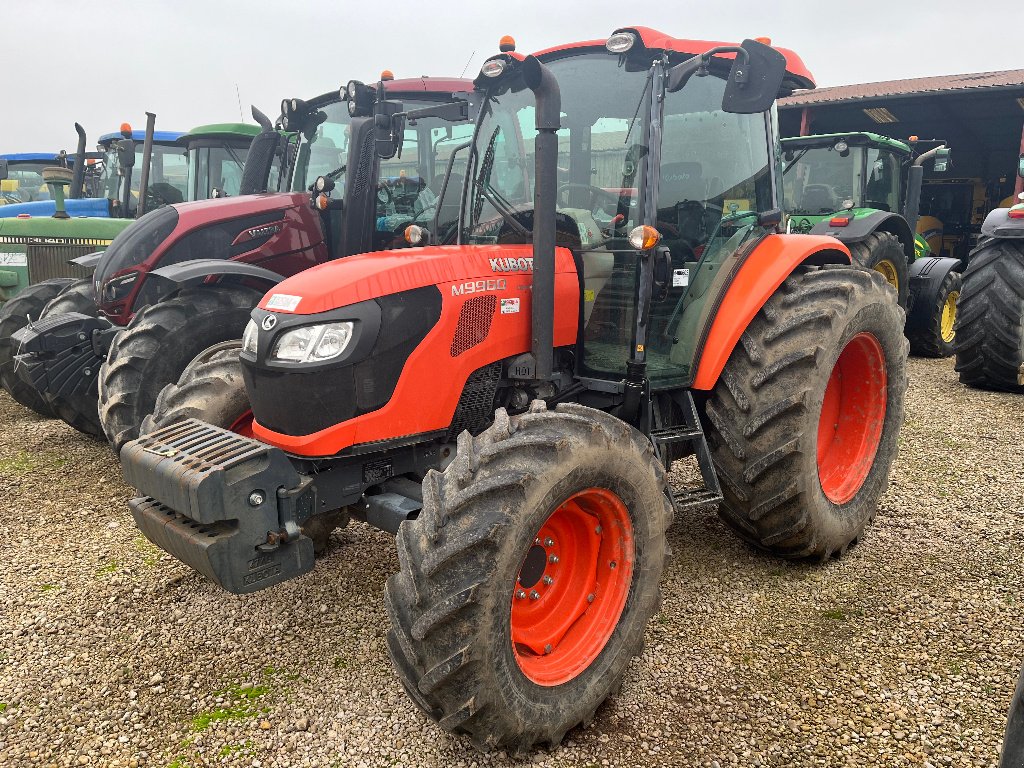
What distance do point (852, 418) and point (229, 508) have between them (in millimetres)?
3036

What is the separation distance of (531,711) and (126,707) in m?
1.37

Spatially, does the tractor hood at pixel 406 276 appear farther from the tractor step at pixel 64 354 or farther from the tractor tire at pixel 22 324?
the tractor tire at pixel 22 324

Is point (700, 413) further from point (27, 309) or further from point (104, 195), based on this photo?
point (104, 195)

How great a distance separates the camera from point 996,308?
6289 mm

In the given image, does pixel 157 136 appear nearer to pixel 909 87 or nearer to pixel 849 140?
pixel 849 140

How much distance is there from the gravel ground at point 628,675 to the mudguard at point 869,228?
4.04m

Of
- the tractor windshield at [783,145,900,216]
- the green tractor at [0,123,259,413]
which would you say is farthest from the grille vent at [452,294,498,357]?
the tractor windshield at [783,145,900,216]

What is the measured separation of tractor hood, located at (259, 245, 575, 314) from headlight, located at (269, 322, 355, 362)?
64mm

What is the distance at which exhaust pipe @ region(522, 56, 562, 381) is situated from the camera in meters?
2.53

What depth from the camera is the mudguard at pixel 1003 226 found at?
6383 millimetres

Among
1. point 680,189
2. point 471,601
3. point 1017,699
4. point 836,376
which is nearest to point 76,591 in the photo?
point 471,601

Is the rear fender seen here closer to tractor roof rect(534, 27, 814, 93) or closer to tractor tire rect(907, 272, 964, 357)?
tractor roof rect(534, 27, 814, 93)

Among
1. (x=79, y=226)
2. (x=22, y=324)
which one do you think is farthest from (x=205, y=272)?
(x=79, y=226)

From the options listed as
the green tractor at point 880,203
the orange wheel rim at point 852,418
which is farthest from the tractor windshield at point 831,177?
the orange wheel rim at point 852,418
